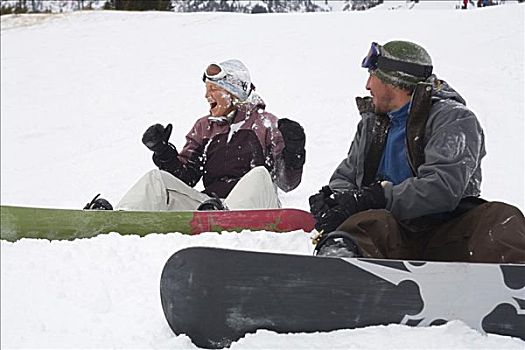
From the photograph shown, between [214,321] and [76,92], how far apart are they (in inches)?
381

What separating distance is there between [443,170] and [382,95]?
0.45m

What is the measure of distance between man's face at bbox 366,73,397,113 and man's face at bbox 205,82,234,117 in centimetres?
158

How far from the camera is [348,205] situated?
8.54 feet

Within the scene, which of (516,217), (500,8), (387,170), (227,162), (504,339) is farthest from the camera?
(500,8)

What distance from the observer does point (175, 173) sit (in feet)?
14.1

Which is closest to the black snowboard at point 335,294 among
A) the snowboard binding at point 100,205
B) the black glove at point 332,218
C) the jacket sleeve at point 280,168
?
the black glove at point 332,218

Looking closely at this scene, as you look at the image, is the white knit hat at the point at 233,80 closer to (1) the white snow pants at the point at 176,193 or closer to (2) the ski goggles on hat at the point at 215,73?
(2) the ski goggles on hat at the point at 215,73

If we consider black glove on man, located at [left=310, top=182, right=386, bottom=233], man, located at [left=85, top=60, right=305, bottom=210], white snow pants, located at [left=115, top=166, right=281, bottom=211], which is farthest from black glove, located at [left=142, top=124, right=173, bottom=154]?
black glove on man, located at [left=310, top=182, right=386, bottom=233]

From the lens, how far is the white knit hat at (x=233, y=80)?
431 centimetres

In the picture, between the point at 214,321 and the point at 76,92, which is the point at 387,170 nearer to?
the point at 214,321

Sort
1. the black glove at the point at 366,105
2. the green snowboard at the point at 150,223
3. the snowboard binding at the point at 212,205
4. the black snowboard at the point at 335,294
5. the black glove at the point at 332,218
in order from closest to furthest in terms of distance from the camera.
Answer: the black snowboard at the point at 335,294 < the black glove at the point at 332,218 < the black glove at the point at 366,105 < the green snowboard at the point at 150,223 < the snowboard binding at the point at 212,205

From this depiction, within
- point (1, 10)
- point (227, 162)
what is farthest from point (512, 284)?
point (1, 10)

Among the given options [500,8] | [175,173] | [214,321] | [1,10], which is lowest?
[1,10]

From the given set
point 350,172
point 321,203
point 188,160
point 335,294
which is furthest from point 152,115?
point 335,294
